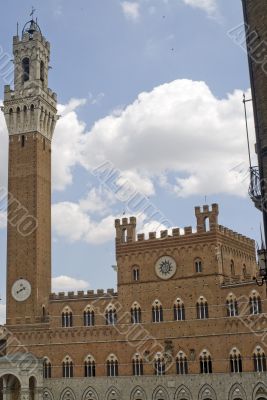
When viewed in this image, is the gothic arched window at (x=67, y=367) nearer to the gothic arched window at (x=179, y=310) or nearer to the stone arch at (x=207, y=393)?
the gothic arched window at (x=179, y=310)

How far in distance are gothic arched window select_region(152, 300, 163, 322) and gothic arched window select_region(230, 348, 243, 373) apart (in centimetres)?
660

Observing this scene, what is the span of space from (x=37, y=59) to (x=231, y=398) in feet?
120

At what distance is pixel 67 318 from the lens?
53.8 m

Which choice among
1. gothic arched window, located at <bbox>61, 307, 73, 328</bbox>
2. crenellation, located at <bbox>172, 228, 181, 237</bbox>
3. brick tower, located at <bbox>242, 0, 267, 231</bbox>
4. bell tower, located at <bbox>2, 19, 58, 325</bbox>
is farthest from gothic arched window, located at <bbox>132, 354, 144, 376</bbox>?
brick tower, located at <bbox>242, 0, 267, 231</bbox>

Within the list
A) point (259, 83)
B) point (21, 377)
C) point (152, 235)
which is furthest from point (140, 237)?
point (259, 83)

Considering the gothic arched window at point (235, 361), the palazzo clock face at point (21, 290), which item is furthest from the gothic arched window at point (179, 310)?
the palazzo clock face at point (21, 290)

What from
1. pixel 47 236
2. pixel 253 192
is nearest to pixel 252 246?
pixel 47 236

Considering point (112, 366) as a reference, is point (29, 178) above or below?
above

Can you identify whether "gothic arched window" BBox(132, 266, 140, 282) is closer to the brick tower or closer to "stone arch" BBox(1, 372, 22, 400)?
"stone arch" BBox(1, 372, 22, 400)

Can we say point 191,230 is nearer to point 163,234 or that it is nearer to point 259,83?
point 163,234

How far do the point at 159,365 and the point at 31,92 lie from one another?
93.9ft

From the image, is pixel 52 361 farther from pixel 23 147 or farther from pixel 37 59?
pixel 37 59

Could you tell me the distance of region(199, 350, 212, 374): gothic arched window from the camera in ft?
156

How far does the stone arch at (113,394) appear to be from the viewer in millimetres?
50156
